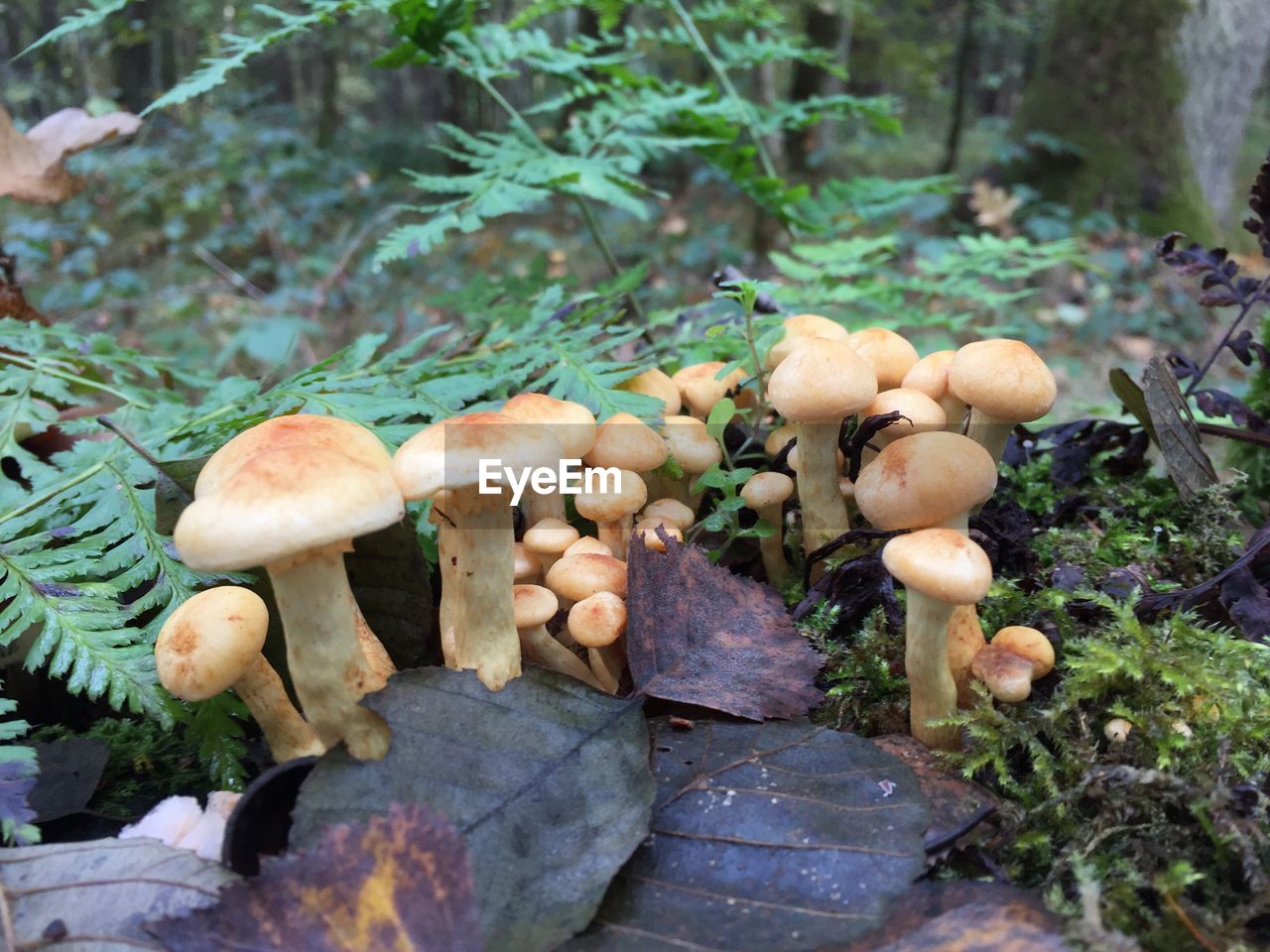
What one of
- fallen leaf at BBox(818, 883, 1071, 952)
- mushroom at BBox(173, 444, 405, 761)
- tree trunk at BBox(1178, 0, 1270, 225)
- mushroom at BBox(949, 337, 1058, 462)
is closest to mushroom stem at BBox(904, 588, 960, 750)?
fallen leaf at BBox(818, 883, 1071, 952)

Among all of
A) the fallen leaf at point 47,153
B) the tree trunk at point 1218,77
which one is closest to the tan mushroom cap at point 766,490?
the fallen leaf at point 47,153

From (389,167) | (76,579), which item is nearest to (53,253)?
(389,167)

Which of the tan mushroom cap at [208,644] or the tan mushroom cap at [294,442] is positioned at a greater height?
the tan mushroom cap at [294,442]

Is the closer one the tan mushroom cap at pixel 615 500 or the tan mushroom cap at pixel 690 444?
the tan mushroom cap at pixel 615 500

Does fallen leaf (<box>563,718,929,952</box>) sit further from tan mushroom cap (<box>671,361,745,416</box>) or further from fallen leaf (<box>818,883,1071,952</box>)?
tan mushroom cap (<box>671,361,745,416</box>)

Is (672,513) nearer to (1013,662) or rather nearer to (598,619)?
(598,619)

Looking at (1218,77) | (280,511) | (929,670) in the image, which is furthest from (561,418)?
(1218,77)

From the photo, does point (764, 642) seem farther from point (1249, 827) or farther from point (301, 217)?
point (301, 217)

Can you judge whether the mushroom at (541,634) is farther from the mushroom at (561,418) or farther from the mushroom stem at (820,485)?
A: the mushroom stem at (820,485)
